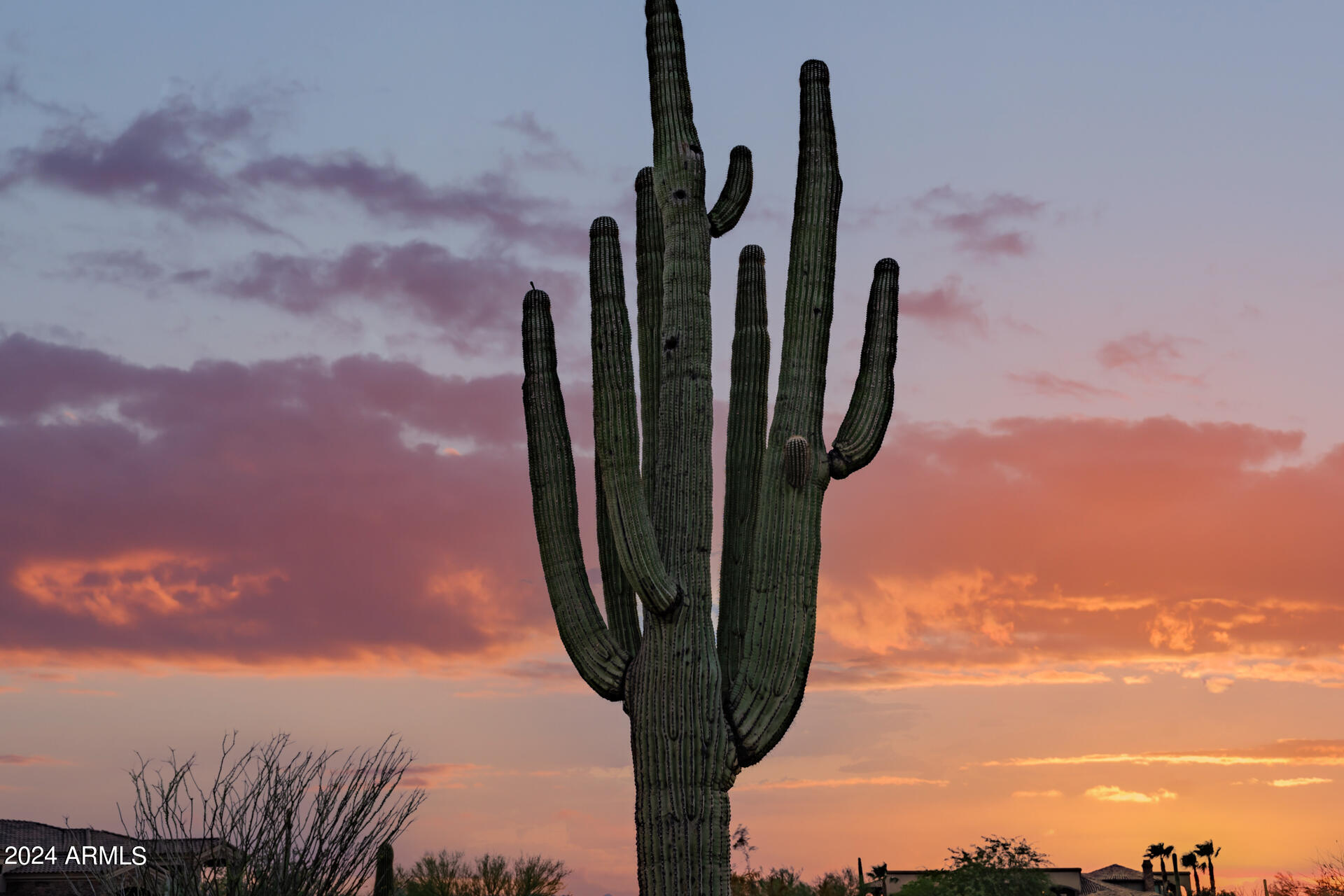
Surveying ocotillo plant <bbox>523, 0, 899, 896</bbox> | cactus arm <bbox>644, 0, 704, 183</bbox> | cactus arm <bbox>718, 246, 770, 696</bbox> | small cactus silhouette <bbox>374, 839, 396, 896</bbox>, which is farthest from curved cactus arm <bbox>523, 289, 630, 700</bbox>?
small cactus silhouette <bbox>374, 839, 396, 896</bbox>

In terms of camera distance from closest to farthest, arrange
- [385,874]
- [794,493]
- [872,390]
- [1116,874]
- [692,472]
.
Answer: [692,472], [794,493], [872,390], [385,874], [1116,874]

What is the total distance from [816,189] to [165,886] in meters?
8.15

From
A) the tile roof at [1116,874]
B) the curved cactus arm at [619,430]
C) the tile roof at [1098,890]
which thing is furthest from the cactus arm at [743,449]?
the tile roof at [1116,874]

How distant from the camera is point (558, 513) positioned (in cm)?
973

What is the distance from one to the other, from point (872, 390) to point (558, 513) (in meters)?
2.91

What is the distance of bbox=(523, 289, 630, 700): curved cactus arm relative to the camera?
933cm

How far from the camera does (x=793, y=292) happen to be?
10.2 m

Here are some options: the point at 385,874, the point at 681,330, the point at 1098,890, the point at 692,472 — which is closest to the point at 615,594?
the point at 692,472

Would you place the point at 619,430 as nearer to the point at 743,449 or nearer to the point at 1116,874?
the point at 743,449

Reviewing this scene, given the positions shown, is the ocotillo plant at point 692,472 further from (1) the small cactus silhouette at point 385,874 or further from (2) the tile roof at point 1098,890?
(2) the tile roof at point 1098,890

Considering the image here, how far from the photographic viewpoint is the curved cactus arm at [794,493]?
9.05 meters

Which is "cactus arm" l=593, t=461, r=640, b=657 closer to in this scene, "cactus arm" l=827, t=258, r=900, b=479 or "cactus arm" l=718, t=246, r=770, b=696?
"cactus arm" l=718, t=246, r=770, b=696

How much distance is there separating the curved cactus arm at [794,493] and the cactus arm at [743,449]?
33cm

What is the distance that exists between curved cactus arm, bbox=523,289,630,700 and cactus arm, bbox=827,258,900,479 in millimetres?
2275
